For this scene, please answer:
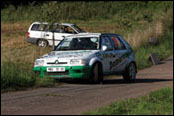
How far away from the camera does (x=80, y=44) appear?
1573 cm

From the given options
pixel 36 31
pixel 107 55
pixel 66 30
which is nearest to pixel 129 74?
pixel 107 55

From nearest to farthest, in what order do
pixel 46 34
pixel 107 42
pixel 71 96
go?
pixel 71 96 → pixel 107 42 → pixel 46 34

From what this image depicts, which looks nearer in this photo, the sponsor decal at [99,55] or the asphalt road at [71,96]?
the asphalt road at [71,96]

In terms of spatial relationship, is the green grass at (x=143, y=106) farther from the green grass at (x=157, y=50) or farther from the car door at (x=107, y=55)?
the green grass at (x=157, y=50)

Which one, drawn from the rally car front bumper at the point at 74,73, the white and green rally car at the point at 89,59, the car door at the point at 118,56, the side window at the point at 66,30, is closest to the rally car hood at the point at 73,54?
the white and green rally car at the point at 89,59

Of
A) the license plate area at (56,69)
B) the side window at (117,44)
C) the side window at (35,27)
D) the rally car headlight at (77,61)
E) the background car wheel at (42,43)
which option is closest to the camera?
the rally car headlight at (77,61)

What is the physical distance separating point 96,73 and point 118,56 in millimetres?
1468

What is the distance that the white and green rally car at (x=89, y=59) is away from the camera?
1452 cm

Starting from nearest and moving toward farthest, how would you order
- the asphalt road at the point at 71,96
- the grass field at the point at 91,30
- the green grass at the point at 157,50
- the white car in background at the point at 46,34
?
the asphalt road at the point at 71,96
the grass field at the point at 91,30
the green grass at the point at 157,50
the white car in background at the point at 46,34

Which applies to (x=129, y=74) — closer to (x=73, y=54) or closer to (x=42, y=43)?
(x=73, y=54)

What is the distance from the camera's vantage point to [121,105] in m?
9.71

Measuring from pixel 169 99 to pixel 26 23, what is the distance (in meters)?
33.6

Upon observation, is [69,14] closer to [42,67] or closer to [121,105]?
[42,67]

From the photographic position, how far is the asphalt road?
952cm
